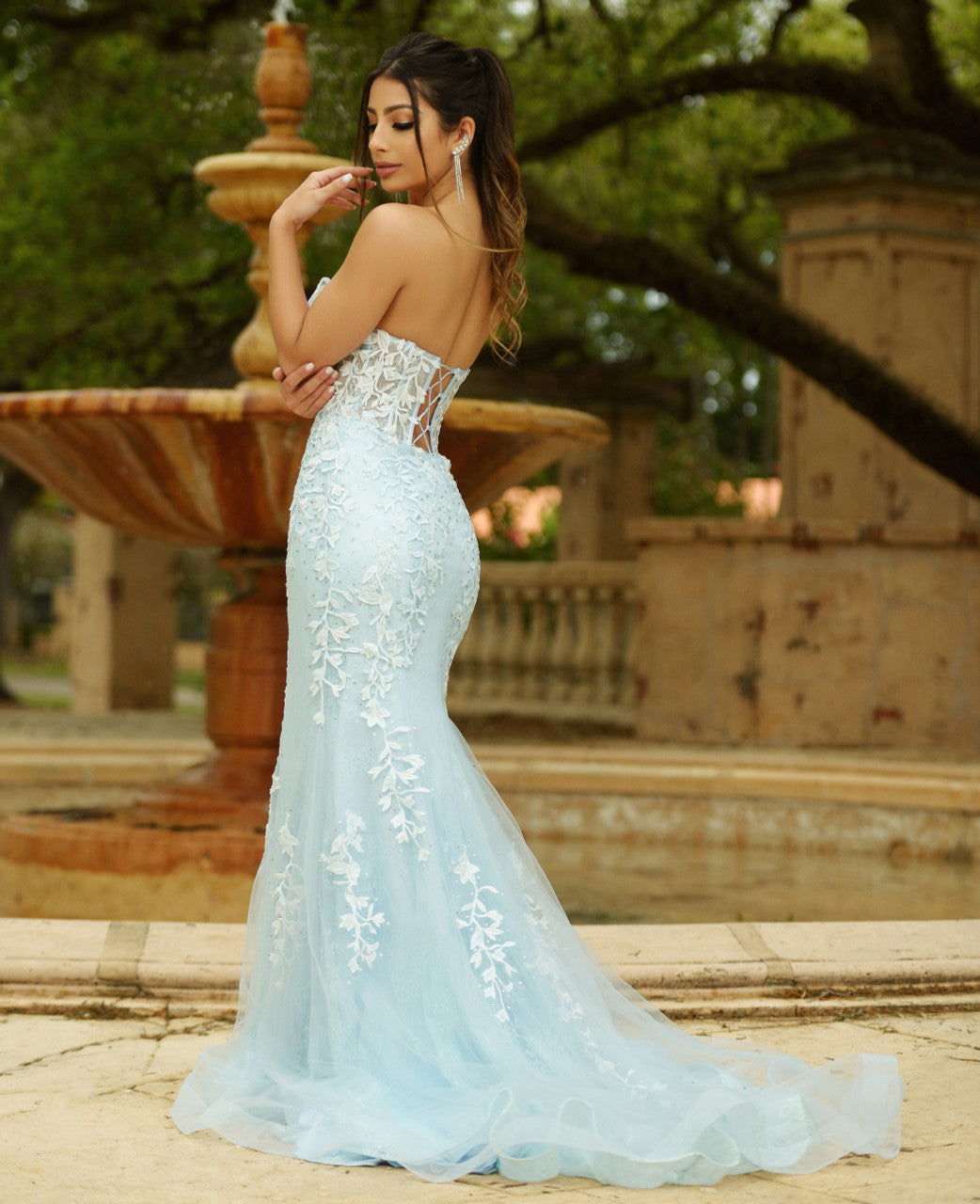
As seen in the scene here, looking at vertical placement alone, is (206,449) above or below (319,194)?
below

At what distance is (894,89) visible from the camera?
28.1 feet

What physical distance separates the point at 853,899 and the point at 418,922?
9.56 feet

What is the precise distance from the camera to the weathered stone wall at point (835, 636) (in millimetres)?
9062

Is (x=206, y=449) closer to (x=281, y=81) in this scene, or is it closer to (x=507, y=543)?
(x=281, y=81)

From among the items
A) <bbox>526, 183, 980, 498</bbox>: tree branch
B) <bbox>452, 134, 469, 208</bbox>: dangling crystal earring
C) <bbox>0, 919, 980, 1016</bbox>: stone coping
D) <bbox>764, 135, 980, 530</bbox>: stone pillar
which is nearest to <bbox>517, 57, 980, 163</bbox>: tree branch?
<bbox>526, 183, 980, 498</bbox>: tree branch

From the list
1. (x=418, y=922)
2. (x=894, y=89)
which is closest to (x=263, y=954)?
(x=418, y=922)

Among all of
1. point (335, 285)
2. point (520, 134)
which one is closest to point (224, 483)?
point (335, 285)

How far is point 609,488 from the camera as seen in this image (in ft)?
48.1

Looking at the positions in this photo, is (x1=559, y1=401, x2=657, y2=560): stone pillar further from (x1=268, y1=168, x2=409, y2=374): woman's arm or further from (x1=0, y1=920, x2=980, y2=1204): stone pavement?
(x1=268, y1=168, x2=409, y2=374): woman's arm

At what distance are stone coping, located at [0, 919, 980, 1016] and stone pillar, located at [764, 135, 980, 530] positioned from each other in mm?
6762

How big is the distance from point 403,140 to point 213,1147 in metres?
1.80

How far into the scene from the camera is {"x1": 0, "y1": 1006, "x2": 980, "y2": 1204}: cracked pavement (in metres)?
2.27

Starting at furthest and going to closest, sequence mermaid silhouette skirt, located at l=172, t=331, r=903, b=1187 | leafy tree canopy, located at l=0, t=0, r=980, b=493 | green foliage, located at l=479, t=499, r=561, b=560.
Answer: green foliage, located at l=479, t=499, r=561, b=560
leafy tree canopy, located at l=0, t=0, r=980, b=493
mermaid silhouette skirt, located at l=172, t=331, r=903, b=1187

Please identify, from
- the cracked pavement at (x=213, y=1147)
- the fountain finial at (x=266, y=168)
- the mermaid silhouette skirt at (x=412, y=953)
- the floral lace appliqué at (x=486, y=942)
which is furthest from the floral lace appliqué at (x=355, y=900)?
the fountain finial at (x=266, y=168)
